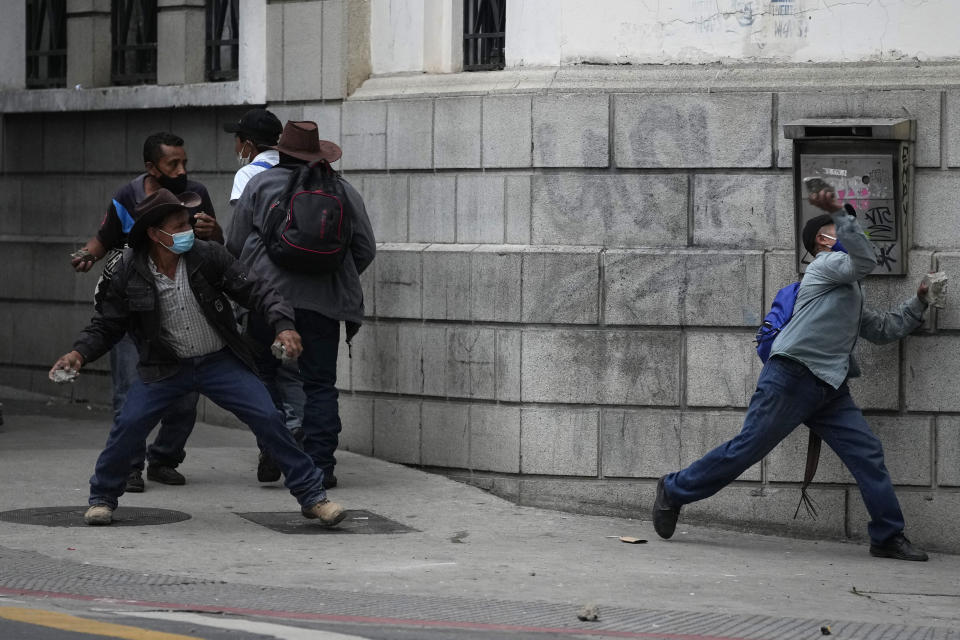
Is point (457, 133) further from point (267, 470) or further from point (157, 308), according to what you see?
point (157, 308)

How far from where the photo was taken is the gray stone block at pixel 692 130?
8594 millimetres

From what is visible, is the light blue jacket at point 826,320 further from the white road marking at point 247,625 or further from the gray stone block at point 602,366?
the white road marking at point 247,625

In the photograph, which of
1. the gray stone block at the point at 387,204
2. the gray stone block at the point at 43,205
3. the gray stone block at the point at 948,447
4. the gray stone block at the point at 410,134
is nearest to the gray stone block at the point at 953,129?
the gray stone block at the point at 948,447

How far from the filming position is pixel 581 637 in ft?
19.5

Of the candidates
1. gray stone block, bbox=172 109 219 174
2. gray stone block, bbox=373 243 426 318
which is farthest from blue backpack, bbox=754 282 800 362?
gray stone block, bbox=172 109 219 174

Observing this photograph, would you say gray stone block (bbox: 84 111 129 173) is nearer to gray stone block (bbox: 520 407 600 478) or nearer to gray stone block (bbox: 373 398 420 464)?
gray stone block (bbox: 373 398 420 464)

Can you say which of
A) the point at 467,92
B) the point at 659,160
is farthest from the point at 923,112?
the point at 467,92

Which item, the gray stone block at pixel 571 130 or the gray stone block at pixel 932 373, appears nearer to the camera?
the gray stone block at pixel 932 373

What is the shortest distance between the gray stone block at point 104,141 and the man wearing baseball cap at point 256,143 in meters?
2.57

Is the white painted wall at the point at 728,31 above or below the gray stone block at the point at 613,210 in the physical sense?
above

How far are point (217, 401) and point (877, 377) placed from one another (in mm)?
3298

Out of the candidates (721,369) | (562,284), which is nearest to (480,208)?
(562,284)

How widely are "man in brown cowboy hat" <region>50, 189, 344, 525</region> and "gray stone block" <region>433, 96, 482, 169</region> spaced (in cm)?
175

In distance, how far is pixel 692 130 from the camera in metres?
8.66
